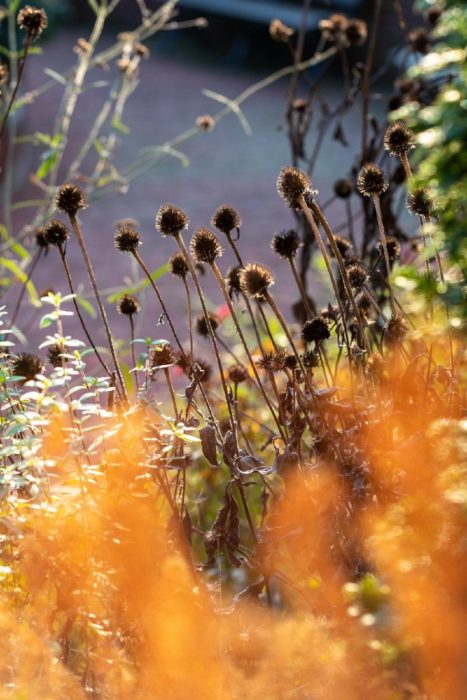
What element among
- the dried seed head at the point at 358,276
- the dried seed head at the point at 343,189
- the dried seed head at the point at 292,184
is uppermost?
the dried seed head at the point at 343,189

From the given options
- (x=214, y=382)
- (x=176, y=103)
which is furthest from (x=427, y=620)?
(x=176, y=103)

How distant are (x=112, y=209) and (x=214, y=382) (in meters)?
6.84

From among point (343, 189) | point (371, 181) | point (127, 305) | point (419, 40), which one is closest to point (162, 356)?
point (127, 305)

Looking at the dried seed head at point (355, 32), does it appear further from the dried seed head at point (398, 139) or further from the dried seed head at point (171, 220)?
the dried seed head at point (171, 220)

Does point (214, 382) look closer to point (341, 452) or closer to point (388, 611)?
point (341, 452)

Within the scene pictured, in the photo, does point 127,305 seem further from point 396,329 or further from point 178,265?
point 396,329

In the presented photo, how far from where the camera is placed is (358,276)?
85.9 inches

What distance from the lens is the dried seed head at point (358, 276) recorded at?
2154 mm

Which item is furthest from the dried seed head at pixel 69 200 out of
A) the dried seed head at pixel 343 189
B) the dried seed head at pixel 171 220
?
the dried seed head at pixel 343 189

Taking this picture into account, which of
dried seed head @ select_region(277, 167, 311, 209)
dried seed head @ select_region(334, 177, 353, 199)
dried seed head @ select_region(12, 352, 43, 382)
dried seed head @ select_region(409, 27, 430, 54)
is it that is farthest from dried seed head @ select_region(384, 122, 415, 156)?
dried seed head @ select_region(409, 27, 430, 54)

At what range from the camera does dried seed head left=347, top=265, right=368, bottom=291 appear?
2154 millimetres

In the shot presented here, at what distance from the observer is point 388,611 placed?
1477 millimetres

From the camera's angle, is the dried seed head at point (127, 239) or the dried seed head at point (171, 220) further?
the dried seed head at point (127, 239)

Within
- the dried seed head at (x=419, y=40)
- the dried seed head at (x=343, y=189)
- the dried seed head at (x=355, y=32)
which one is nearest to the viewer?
the dried seed head at (x=343, y=189)
